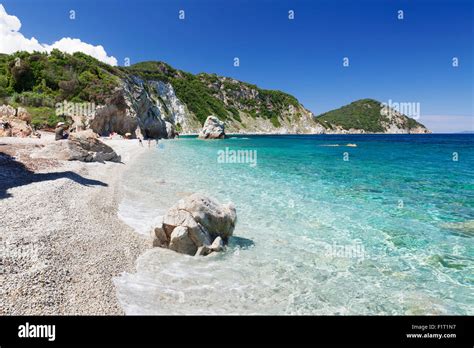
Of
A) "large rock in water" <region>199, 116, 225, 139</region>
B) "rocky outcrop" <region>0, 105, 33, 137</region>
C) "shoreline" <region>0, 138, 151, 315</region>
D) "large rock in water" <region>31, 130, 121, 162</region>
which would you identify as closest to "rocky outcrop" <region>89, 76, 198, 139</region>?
"large rock in water" <region>199, 116, 225, 139</region>

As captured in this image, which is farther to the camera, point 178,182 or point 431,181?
point 431,181

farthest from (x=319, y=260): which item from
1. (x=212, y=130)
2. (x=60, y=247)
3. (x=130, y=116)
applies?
(x=212, y=130)

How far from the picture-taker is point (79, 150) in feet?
82.4

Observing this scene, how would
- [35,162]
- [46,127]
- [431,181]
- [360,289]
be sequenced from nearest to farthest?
[360,289], [35,162], [431,181], [46,127]

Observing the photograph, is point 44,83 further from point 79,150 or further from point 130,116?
point 79,150

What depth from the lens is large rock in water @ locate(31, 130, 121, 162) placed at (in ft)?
75.2

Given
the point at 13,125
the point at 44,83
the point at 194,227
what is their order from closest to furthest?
the point at 194,227
the point at 13,125
the point at 44,83

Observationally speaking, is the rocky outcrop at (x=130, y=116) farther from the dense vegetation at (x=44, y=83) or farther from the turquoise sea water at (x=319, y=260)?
the turquoise sea water at (x=319, y=260)

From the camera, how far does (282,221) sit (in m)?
13.5

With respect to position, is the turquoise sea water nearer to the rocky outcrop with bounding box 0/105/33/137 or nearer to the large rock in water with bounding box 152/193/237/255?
the large rock in water with bounding box 152/193/237/255

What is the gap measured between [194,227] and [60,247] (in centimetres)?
365

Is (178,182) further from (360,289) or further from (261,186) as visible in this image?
(360,289)

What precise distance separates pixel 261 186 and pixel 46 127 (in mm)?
43796
